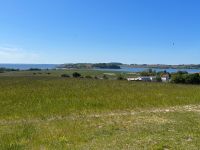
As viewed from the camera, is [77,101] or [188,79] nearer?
[77,101]

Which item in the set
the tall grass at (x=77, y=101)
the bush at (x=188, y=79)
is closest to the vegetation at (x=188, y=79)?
the bush at (x=188, y=79)

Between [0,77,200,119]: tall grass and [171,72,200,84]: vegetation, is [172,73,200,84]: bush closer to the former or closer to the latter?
[171,72,200,84]: vegetation

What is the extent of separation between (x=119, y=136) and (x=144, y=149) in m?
1.96

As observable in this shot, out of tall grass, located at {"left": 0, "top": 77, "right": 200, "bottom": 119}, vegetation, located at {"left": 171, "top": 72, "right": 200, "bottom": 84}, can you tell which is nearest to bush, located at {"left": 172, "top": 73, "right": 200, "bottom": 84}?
vegetation, located at {"left": 171, "top": 72, "right": 200, "bottom": 84}

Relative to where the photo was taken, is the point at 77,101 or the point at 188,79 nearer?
the point at 77,101

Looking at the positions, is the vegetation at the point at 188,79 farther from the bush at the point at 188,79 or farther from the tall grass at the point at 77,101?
the tall grass at the point at 77,101

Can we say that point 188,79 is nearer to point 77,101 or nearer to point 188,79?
point 188,79

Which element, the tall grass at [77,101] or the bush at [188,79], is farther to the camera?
the bush at [188,79]

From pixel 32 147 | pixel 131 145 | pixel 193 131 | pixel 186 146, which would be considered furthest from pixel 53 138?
pixel 193 131

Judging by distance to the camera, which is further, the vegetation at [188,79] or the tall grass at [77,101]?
the vegetation at [188,79]

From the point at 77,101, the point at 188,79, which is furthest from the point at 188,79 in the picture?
the point at 77,101

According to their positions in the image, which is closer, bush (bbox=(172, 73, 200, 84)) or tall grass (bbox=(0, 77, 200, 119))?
tall grass (bbox=(0, 77, 200, 119))

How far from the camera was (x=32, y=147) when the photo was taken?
9547 millimetres

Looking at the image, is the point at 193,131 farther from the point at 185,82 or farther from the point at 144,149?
the point at 185,82
